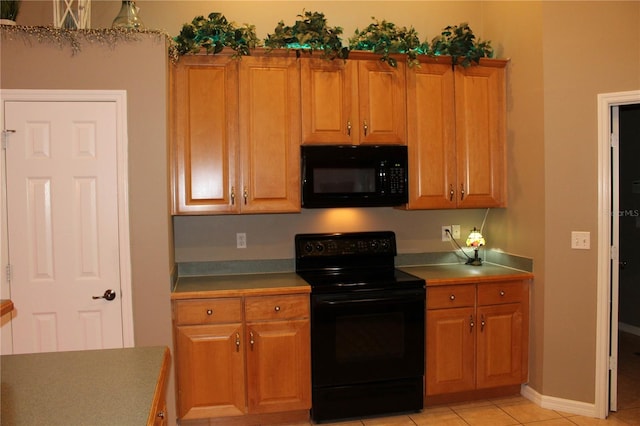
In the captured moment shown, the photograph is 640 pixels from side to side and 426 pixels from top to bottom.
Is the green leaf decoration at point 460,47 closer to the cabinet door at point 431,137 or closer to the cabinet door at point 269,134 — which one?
the cabinet door at point 431,137

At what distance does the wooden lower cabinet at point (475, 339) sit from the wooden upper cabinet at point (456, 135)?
0.65 metres

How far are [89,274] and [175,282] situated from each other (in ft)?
1.76

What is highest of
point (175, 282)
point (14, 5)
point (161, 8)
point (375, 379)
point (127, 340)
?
point (161, 8)

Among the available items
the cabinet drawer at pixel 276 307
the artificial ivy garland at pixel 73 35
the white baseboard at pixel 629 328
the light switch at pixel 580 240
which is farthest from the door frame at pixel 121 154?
the white baseboard at pixel 629 328

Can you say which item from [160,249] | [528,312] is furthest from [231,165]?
[528,312]

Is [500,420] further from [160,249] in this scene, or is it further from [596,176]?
[160,249]

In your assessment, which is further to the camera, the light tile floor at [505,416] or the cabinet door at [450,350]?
the cabinet door at [450,350]

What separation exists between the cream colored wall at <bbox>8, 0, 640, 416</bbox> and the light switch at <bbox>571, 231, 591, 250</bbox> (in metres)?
0.03

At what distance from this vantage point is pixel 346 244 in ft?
11.2

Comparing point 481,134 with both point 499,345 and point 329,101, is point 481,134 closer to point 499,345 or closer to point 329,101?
point 329,101

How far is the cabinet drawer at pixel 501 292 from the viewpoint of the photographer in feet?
10.2

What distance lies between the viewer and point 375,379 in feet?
9.68

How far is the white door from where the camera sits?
2.59 meters

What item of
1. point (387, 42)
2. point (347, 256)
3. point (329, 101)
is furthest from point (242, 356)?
point (387, 42)
